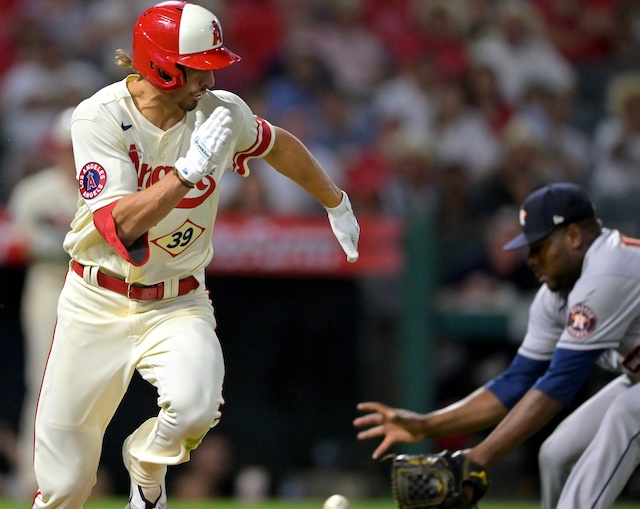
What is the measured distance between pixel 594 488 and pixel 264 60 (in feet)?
19.9

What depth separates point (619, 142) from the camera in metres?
9.18

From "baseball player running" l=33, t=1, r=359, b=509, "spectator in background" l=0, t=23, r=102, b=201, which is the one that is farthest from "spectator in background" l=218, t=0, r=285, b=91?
"baseball player running" l=33, t=1, r=359, b=509

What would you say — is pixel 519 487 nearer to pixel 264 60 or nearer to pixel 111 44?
pixel 264 60

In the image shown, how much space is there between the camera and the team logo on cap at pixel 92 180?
4043mm

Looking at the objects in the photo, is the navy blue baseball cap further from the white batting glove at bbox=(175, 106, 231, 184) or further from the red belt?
the red belt

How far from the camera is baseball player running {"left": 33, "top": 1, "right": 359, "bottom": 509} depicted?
4.11 meters

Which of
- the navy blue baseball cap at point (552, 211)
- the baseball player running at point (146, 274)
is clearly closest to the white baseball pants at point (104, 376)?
the baseball player running at point (146, 274)

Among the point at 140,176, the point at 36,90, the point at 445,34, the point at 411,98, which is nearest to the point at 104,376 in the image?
the point at 140,176

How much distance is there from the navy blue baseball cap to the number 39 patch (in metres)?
1.32

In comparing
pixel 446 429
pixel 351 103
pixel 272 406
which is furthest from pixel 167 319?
pixel 351 103

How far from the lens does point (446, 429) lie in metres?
4.80

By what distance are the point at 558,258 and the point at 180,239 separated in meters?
1.50

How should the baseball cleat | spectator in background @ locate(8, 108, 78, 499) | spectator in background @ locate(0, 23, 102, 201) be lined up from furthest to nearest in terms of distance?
1. spectator in background @ locate(0, 23, 102, 201)
2. spectator in background @ locate(8, 108, 78, 499)
3. the baseball cleat

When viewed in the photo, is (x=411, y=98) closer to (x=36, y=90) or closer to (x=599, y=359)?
(x=36, y=90)
